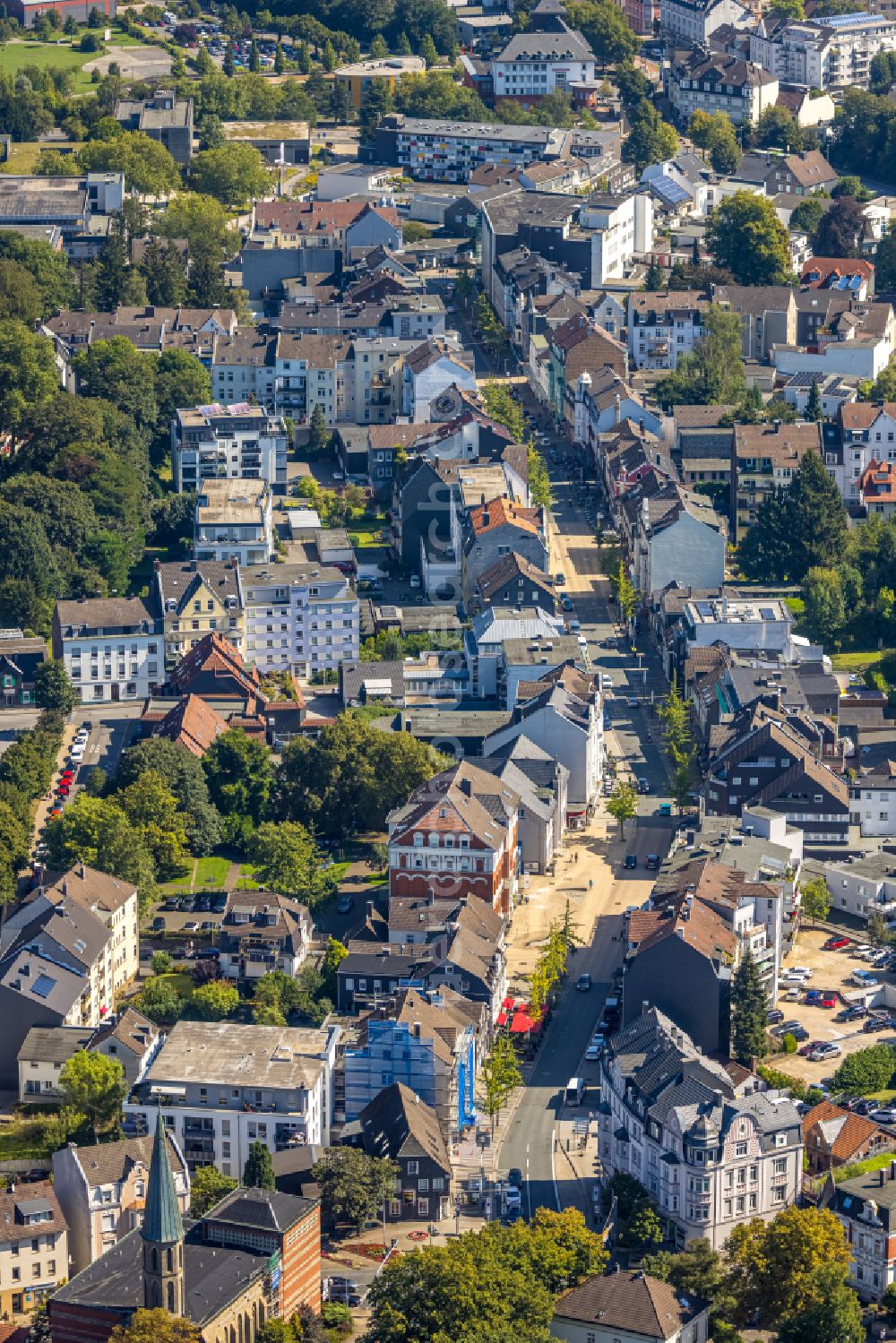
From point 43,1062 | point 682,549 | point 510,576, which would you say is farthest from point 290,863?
point 682,549

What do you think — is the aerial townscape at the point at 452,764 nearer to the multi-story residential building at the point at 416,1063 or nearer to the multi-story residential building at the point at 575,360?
the multi-story residential building at the point at 416,1063

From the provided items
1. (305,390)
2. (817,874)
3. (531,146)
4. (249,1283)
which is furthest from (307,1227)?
(531,146)

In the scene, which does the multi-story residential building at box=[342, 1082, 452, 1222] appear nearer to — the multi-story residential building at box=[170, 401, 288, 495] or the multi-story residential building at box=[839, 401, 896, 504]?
the multi-story residential building at box=[170, 401, 288, 495]

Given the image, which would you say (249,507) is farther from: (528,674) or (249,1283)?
(249,1283)

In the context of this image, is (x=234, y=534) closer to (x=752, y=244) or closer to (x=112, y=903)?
(x=112, y=903)

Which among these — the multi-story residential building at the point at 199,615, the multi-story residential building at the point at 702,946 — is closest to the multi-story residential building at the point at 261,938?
the multi-story residential building at the point at 702,946
